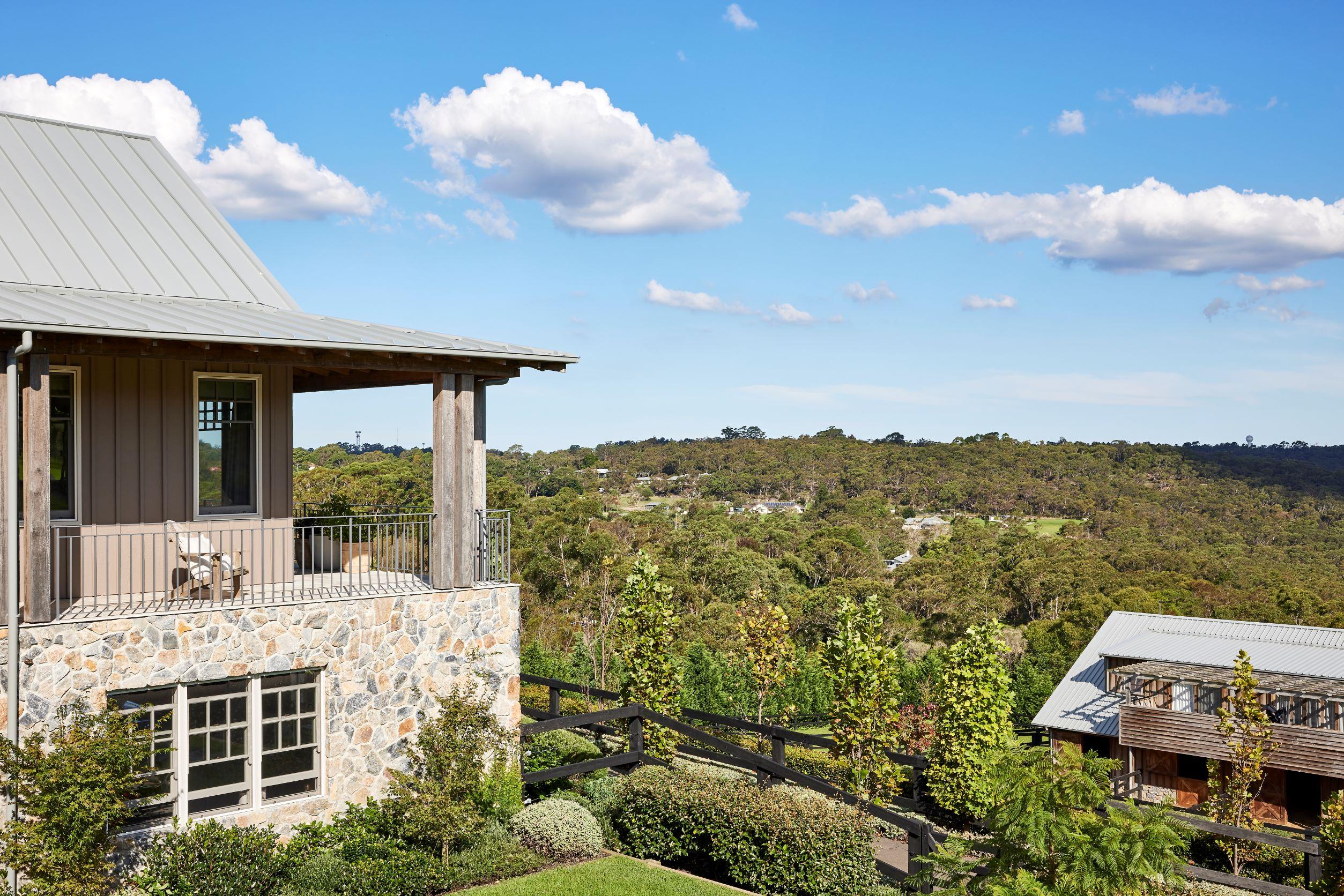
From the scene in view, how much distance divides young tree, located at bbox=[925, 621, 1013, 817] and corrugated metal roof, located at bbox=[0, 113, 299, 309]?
11.1 metres

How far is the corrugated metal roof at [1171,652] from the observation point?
2119cm

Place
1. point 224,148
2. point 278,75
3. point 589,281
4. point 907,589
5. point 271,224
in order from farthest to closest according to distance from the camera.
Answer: point 907,589, point 589,281, point 271,224, point 224,148, point 278,75

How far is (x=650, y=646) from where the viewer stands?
15.0m

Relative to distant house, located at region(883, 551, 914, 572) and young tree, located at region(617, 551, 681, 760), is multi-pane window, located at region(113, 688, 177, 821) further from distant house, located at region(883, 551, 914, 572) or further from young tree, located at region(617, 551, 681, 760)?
distant house, located at region(883, 551, 914, 572)

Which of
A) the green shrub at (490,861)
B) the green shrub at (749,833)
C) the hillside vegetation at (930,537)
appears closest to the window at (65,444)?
the green shrub at (490,861)

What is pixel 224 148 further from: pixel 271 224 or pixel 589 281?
pixel 589 281

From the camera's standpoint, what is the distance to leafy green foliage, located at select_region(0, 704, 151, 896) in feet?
26.4

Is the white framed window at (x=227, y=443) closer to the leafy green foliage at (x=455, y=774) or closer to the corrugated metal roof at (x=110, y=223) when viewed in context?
the corrugated metal roof at (x=110, y=223)

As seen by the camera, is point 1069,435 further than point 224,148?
Yes

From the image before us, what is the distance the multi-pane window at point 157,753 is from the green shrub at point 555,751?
4.82 m

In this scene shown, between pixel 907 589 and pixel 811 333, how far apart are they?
1304 centimetres

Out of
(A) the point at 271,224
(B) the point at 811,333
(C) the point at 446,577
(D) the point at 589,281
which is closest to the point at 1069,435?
(B) the point at 811,333

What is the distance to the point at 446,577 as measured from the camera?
11164mm

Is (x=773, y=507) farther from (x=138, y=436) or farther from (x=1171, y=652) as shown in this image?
(x=138, y=436)
